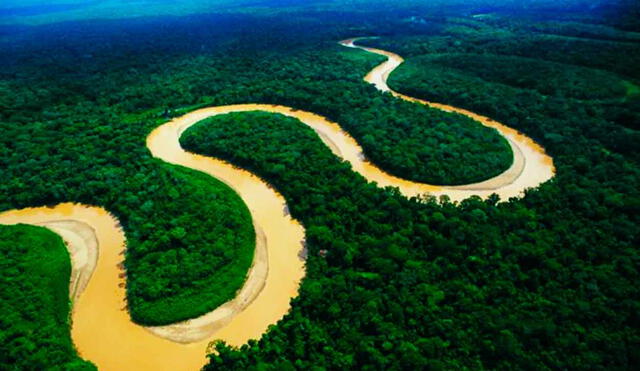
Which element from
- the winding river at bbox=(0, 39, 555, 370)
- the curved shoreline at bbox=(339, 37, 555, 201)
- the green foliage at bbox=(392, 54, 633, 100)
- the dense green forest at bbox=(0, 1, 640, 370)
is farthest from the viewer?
the green foliage at bbox=(392, 54, 633, 100)

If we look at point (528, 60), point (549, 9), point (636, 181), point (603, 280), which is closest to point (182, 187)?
point (603, 280)

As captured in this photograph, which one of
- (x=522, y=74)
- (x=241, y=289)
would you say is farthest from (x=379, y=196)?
(x=522, y=74)

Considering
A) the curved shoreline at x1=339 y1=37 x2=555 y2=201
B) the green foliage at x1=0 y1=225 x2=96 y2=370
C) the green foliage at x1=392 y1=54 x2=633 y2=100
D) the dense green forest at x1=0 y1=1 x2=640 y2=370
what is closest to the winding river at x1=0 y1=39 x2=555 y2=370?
the curved shoreline at x1=339 y1=37 x2=555 y2=201

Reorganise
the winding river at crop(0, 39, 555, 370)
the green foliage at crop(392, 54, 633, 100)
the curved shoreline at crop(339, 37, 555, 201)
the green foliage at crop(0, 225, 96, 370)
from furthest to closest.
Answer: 1. the green foliage at crop(392, 54, 633, 100)
2. the curved shoreline at crop(339, 37, 555, 201)
3. the winding river at crop(0, 39, 555, 370)
4. the green foliage at crop(0, 225, 96, 370)

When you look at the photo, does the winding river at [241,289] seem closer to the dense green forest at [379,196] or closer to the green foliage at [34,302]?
the green foliage at [34,302]

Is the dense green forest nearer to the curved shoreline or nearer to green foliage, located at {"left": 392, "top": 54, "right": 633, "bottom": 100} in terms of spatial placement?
green foliage, located at {"left": 392, "top": 54, "right": 633, "bottom": 100}

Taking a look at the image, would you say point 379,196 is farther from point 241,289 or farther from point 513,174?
point 513,174

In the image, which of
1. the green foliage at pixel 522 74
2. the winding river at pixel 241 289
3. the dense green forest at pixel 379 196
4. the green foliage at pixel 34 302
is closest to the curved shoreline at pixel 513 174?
the winding river at pixel 241 289
